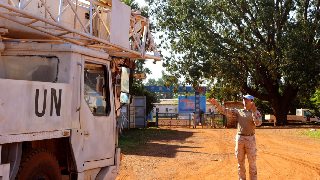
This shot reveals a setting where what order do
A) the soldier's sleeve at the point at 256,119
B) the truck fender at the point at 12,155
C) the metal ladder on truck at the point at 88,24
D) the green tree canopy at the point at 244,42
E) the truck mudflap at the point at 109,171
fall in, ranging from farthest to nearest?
the green tree canopy at the point at 244,42 < the soldier's sleeve at the point at 256,119 < the metal ladder on truck at the point at 88,24 < the truck mudflap at the point at 109,171 < the truck fender at the point at 12,155

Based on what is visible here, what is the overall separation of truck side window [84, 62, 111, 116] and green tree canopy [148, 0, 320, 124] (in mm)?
24917

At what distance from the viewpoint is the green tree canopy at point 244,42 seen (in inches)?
1169

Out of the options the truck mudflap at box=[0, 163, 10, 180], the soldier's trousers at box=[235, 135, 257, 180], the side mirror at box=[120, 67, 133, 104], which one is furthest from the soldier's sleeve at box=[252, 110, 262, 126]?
the truck mudflap at box=[0, 163, 10, 180]

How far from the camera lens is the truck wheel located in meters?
4.96

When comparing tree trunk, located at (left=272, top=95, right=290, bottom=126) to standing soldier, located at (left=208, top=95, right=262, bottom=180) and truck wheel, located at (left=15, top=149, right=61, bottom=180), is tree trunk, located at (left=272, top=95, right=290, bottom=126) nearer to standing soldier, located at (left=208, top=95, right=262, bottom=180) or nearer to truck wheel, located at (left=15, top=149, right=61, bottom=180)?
standing soldier, located at (left=208, top=95, right=262, bottom=180)

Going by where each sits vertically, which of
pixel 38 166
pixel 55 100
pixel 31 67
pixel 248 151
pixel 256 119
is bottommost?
pixel 248 151

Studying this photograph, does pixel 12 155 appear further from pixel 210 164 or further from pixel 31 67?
pixel 210 164

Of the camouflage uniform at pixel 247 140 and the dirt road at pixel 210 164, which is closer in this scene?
the camouflage uniform at pixel 247 140

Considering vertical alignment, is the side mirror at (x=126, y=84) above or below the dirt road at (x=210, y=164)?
above

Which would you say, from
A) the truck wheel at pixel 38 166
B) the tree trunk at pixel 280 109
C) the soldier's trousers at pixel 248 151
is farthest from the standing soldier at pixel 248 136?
the tree trunk at pixel 280 109

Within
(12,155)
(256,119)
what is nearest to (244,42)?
(256,119)

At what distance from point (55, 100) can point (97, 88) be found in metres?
1.28

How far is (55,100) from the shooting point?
533 centimetres

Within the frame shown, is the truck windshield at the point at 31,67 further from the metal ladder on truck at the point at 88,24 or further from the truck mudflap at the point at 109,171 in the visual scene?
the truck mudflap at the point at 109,171
